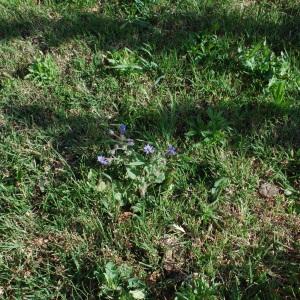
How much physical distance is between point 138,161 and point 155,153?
0.16m

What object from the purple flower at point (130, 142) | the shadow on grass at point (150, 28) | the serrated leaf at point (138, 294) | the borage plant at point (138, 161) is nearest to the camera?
the serrated leaf at point (138, 294)

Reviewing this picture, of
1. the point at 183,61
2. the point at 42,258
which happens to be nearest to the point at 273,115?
the point at 183,61

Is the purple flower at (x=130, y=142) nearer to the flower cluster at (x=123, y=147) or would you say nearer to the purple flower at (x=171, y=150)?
the flower cluster at (x=123, y=147)

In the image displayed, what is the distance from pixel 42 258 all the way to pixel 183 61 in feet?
6.28

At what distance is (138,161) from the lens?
2943 millimetres

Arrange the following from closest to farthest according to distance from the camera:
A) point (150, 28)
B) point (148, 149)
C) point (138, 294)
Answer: point (138, 294)
point (148, 149)
point (150, 28)

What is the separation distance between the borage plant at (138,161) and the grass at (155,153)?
0.01 meters

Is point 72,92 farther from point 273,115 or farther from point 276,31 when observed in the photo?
point 276,31

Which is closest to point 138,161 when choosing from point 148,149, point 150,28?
point 148,149

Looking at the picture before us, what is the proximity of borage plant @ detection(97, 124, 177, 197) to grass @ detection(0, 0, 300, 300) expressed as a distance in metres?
0.01

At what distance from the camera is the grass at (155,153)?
2.62 m

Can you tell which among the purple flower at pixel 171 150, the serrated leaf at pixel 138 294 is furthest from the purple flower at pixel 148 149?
the serrated leaf at pixel 138 294

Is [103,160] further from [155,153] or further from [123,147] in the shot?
[155,153]

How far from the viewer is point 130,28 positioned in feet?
13.5
